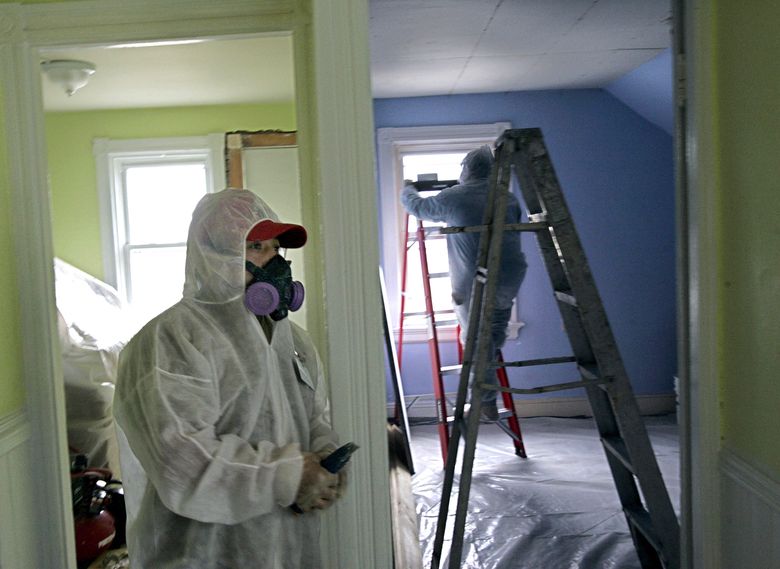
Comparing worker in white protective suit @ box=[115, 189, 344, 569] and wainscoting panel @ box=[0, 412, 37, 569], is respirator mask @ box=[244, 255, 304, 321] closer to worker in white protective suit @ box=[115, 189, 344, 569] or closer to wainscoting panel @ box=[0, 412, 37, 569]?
worker in white protective suit @ box=[115, 189, 344, 569]

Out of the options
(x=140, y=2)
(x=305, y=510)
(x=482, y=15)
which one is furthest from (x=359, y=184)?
(x=482, y=15)

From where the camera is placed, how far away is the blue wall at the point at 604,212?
4.81 metres

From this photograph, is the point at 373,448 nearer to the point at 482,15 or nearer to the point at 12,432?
the point at 12,432

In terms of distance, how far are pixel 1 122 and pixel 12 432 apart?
34.8 inches

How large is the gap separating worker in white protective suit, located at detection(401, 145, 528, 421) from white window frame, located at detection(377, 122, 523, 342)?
3.24ft

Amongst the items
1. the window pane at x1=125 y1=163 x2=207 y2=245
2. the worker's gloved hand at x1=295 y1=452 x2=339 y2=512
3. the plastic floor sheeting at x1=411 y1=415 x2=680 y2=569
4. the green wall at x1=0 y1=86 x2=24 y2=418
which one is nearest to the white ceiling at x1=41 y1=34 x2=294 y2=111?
the window pane at x1=125 y1=163 x2=207 y2=245

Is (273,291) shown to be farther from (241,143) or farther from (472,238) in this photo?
(241,143)

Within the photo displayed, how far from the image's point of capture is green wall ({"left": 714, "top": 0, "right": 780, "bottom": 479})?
1.53 metres

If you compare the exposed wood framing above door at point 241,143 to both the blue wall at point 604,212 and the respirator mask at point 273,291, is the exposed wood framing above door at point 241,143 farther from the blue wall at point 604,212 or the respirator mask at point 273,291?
the respirator mask at point 273,291

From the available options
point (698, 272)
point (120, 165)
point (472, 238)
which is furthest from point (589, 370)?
point (120, 165)

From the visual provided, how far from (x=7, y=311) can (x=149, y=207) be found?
116 inches

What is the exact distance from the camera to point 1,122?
1.91 metres

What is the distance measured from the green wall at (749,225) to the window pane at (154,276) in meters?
3.74

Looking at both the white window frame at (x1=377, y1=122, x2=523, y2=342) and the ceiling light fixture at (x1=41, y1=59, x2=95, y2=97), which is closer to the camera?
the ceiling light fixture at (x1=41, y1=59, x2=95, y2=97)
